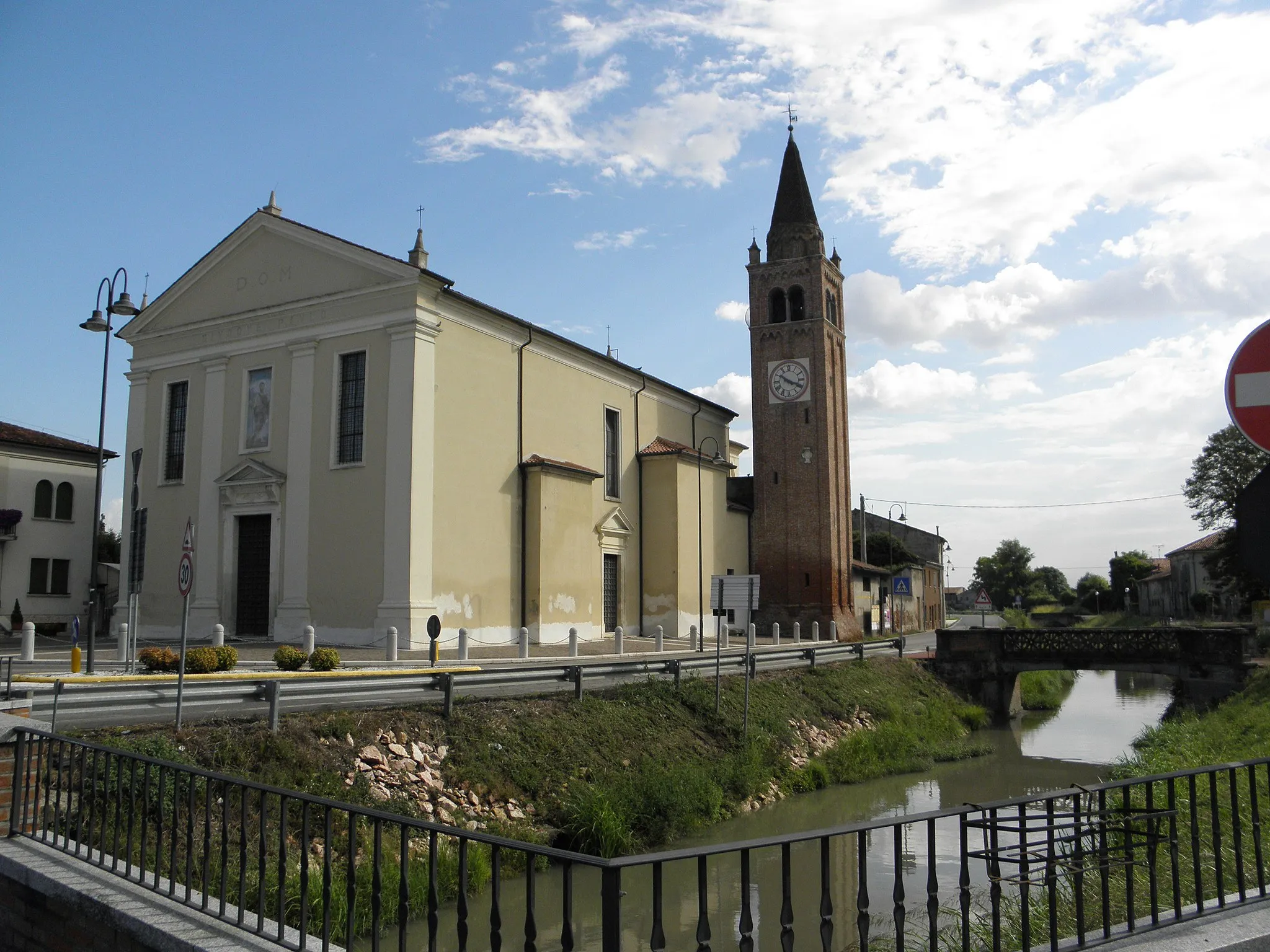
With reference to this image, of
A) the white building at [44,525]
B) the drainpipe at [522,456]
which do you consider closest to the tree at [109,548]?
the white building at [44,525]

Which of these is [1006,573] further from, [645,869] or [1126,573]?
[645,869]

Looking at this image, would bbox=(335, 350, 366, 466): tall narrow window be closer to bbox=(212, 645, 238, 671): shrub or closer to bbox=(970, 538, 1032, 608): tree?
bbox=(212, 645, 238, 671): shrub

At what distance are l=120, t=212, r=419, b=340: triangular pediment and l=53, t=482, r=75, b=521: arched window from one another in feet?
28.7

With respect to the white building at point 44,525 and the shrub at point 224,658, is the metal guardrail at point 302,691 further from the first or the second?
the white building at point 44,525

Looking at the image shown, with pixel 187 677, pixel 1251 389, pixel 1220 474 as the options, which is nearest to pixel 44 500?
pixel 187 677

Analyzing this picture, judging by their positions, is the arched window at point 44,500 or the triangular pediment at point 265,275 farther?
the arched window at point 44,500

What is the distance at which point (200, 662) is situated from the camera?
14891 millimetres

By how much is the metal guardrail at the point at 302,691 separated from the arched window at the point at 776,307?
75.0 ft

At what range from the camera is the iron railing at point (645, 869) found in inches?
177

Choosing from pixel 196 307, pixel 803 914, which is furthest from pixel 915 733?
pixel 196 307

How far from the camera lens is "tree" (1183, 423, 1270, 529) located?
51438 millimetres

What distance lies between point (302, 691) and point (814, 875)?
7.58m

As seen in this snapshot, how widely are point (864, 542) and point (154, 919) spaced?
4599 centimetres

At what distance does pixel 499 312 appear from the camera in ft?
89.3
